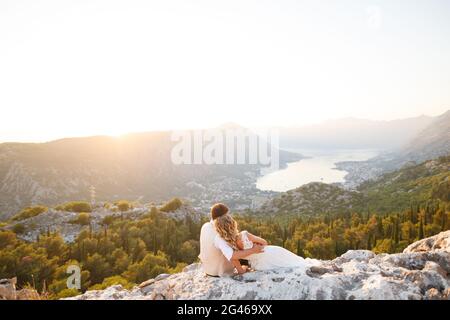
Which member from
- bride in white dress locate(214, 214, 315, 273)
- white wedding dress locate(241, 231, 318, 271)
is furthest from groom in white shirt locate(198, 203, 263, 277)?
white wedding dress locate(241, 231, 318, 271)

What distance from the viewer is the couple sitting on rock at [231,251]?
6.26 m

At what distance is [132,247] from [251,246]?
27559mm

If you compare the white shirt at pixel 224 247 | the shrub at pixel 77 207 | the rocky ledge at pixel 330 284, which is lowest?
the shrub at pixel 77 207

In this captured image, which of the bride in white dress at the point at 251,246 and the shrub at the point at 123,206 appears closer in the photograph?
the bride in white dress at the point at 251,246

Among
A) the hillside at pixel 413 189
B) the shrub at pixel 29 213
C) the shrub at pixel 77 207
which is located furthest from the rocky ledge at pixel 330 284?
the hillside at pixel 413 189

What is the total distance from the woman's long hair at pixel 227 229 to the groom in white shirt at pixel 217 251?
78mm

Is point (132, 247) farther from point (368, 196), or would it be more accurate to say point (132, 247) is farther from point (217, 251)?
point (368, 196)

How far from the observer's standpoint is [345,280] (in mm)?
5688

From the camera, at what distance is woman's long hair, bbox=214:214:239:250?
20.6ft

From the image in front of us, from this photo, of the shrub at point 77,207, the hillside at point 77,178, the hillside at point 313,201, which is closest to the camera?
the shrub at point 77,207

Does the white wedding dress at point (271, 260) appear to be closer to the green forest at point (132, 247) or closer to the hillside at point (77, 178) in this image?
the green forest at point (132, 247)

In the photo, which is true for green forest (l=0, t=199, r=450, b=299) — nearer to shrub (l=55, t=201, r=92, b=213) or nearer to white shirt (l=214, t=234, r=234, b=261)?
shrub (l=55, t=201, r=92, b=213)

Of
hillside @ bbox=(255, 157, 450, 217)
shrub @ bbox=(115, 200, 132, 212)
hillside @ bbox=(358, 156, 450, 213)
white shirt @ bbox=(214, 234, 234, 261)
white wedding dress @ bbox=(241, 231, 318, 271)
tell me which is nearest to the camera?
white shirt @ bbox=(214, 234, 234, 261)
